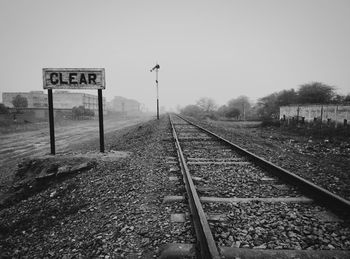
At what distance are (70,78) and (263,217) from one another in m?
6.81

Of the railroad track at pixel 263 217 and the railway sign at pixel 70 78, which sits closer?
the railroad track at pixel 263 217

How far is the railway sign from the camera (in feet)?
22.9

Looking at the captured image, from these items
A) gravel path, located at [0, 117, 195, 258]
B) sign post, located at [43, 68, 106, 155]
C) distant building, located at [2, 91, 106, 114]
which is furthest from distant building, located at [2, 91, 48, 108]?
gravel path, located at [0, 117, 195, 258]

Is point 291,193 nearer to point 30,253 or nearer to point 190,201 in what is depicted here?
point 190,201

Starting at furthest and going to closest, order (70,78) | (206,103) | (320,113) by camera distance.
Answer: (206,103)
(320,113)
(70,78)

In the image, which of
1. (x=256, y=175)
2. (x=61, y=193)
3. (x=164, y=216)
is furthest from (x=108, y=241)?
(x=256, y=175)

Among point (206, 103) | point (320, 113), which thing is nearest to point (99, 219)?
point (320, 113)

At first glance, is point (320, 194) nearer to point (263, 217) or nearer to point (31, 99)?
point (263, 217)

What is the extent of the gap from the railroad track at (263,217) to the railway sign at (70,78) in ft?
15.7

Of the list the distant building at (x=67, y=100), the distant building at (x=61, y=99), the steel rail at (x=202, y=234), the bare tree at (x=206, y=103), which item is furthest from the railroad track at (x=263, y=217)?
the distant building at (x=67, y=100)

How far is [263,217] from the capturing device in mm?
2791

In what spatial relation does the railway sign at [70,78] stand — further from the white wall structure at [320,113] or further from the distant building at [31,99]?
the distant building at [31,99]

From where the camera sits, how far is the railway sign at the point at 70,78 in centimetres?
697

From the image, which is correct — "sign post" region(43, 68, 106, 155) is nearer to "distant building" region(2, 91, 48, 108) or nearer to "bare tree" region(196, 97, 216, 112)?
"bare tree" region(196, 97, 216, 112)
